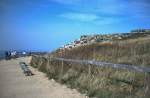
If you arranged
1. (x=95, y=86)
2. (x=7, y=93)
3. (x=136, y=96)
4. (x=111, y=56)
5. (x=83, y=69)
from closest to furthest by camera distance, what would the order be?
1. (x=136, y=96)
2. (x=95, y=86)
3. (x=7, y=93)
4. (x=83, y=69)
5. (x=111, y=56)

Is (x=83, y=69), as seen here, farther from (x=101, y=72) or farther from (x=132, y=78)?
(x=132, y=78)

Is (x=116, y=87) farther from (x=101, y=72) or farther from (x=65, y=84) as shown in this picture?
(x=65, y=84)

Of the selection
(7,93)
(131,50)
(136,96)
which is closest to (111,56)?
(131,50)

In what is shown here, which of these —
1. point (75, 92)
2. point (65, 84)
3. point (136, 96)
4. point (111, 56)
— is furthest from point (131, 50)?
point (136, 96)

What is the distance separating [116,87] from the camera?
10.2 meters

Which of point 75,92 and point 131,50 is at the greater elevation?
point 131,50

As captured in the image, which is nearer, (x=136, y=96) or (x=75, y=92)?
(x=136, y=96)

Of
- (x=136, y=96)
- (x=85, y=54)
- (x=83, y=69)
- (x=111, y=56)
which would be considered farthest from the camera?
(x=85, y=54)

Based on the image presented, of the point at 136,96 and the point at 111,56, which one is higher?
the point at 111,56

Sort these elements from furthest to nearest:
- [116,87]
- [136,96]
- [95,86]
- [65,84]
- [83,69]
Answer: [83,69], [65,84], [95,86], [116,87], [136,96]

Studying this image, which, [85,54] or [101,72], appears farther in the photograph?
[85,54]

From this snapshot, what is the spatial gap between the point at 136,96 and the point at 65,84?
5.56 metres

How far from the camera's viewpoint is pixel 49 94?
1150 centimetres

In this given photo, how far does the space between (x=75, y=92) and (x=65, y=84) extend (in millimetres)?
2398
